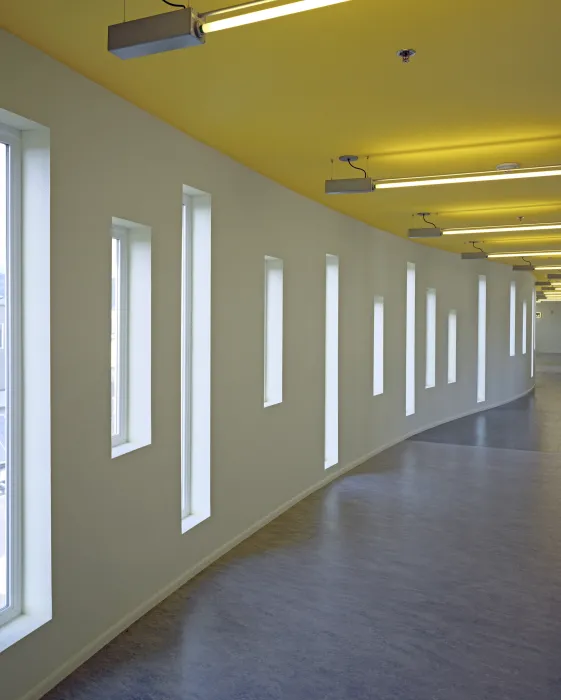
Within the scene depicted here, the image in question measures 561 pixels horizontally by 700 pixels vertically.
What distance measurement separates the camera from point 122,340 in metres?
4.62

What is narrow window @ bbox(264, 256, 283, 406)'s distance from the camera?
266 inches

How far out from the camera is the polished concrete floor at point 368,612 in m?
3.70

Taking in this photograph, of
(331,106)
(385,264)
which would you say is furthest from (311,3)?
(385,264)

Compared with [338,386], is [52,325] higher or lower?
higher

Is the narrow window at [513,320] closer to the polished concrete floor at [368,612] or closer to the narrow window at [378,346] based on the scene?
the narrow window at [378,346]

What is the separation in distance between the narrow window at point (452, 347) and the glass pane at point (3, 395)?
10715 millimetres

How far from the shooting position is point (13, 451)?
359 centimetres

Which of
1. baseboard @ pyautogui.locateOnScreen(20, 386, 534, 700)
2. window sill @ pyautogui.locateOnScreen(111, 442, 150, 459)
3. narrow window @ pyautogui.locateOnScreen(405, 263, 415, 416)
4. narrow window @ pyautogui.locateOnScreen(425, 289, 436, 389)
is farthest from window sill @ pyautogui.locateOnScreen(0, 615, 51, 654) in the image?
narrow window @ pyautogui.locateOnScreen(425, 289, 436, 389)

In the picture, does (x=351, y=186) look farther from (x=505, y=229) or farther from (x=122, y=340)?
(x=505, y=229)

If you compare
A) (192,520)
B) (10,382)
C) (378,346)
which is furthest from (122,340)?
(378,346)

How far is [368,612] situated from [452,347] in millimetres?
9431

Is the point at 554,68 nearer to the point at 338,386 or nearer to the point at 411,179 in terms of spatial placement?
the point at 411,179

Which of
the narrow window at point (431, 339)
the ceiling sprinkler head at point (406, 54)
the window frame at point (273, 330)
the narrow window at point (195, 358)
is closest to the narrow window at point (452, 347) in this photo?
the narrow window at point (431, 339)

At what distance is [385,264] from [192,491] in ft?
17.8
